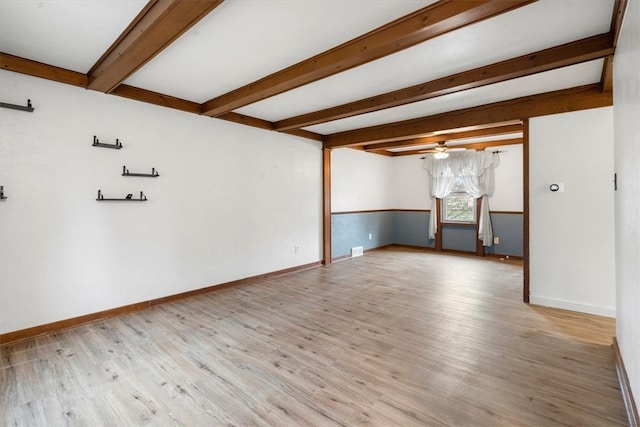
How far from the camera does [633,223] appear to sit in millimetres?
1554

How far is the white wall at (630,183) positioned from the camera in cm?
146

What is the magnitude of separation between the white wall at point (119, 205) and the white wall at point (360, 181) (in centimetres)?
153

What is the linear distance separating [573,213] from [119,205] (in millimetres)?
4900

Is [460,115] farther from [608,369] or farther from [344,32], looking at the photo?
[608,369]

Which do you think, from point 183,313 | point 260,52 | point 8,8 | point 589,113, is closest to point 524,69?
point 589,113

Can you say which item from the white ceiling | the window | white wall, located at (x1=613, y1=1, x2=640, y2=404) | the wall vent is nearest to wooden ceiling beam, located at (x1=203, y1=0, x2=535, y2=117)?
white wall, located at (x1=613, y1=1, x2=640, y2=404)

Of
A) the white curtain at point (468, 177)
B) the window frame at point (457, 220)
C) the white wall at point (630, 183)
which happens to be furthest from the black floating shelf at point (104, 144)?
the window frame at point (457, 220)

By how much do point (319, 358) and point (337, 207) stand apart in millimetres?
4013

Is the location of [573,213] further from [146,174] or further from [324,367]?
[146,174]

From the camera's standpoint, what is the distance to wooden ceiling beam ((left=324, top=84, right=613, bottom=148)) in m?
3.20

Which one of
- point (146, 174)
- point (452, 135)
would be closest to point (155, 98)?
point (146, 174)

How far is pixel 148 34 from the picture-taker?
202 cm

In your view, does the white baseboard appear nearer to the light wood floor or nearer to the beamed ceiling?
the light wood floor

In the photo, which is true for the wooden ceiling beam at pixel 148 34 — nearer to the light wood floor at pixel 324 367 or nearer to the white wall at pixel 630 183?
the white wall at pixel 630 183
